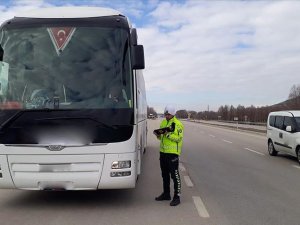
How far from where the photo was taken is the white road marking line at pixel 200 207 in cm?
684

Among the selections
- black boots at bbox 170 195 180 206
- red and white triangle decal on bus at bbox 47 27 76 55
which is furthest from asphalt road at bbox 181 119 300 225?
red and white triangle decal on bus at bbox 47 27 76 55

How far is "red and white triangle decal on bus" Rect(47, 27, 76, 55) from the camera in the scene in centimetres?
725

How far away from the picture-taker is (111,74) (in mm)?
7246

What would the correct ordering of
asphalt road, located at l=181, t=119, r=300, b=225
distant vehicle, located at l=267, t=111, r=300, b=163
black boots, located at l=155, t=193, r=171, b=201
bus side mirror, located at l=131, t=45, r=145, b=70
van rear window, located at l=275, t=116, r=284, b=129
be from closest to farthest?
asphalt road, located at l=181, t=119, r=300, b=225 < bus side mirror, located at l=131, t=45, r=145, b=70 < black boots, located at l=155, t=193, r=171, b=201 < distant vehicle, located at l=267, t=111, r=300, b=163 < van rear window, located at l=275, t=116, r=284, b=129

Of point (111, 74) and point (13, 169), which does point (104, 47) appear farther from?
point (13, 169)

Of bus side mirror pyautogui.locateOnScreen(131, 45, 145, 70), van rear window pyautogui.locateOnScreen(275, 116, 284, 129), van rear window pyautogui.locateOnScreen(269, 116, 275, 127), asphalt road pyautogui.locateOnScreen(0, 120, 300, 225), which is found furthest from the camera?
van rear window pyautogui.locateOnScreen(269, 116, 275, 127)

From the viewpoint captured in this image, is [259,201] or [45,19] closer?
[45,19]

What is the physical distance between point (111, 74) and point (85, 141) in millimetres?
1255

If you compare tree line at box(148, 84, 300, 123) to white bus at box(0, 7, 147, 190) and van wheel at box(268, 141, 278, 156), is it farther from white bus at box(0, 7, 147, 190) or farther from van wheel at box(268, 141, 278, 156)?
white bus at box(0, 7, 147, 190)

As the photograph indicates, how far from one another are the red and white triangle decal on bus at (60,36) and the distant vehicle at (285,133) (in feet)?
30.9

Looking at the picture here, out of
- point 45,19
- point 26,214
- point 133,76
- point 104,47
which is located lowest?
point 26,214

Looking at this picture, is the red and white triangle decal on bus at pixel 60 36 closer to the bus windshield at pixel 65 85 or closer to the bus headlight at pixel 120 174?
the bus windshield at pixel 65 85

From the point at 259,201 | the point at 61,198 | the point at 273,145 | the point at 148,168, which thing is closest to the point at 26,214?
the point at 61,198

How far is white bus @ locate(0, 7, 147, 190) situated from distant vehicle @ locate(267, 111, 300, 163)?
28.1 ft
